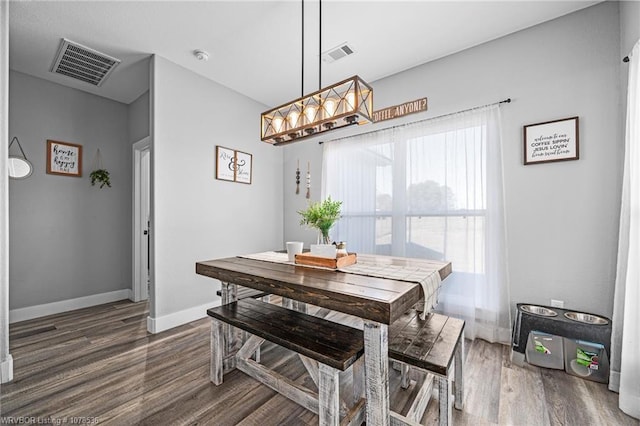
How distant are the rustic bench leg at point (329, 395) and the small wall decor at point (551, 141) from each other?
2388 mm

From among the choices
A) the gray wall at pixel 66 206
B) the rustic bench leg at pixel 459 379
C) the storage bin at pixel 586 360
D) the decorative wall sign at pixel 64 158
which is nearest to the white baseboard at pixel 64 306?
the gray wall at pixel 66 206

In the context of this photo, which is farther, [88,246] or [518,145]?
[88,246]

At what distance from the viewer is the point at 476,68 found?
2711mm

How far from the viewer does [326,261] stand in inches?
70.2

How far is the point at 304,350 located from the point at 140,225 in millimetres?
3535

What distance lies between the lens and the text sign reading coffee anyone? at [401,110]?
3023 millimetres

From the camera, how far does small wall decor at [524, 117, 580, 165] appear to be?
2.23 metres

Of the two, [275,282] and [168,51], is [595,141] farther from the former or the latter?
[168,51]

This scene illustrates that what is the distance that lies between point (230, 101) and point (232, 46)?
36.8 inches

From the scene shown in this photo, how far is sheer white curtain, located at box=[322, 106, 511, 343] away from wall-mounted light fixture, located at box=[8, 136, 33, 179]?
12.2 feet

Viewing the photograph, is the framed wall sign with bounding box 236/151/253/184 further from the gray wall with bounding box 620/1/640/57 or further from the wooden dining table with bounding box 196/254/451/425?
the gray wall with bounding box 620/1/640/57

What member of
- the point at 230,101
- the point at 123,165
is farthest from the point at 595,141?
the point at 123,165

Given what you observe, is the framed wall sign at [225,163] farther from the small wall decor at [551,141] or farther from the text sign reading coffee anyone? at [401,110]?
the small wall decor at [551,141]

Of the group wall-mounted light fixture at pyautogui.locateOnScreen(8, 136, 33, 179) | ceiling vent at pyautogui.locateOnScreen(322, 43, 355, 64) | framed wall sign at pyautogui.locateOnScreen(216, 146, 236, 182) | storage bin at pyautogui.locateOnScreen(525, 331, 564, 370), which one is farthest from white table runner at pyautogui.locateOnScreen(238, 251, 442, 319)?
wall-mounted light fixture at pyautogui.locateOnScreen(8, 136, 33, 179)
